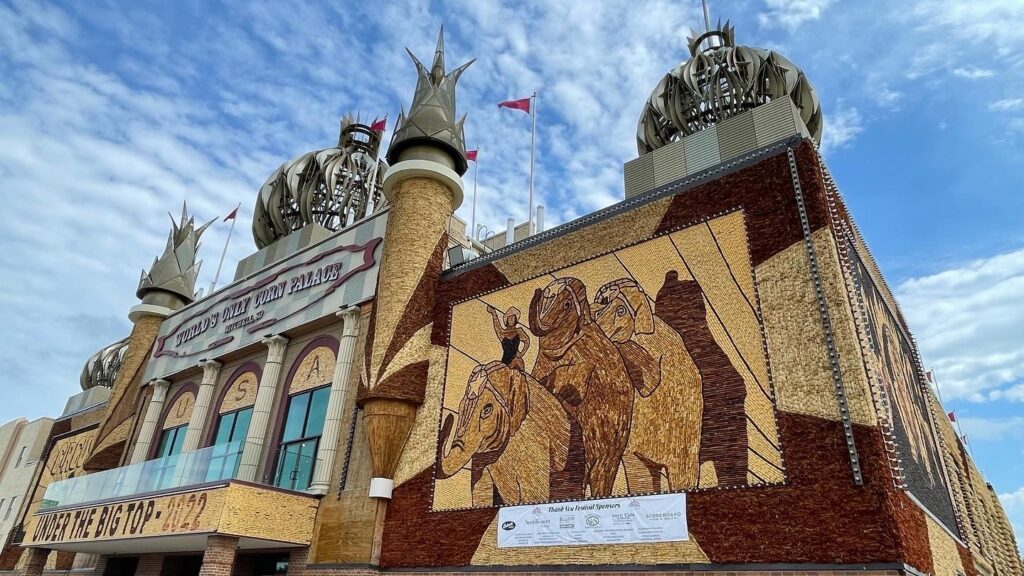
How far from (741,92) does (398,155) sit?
1062cm

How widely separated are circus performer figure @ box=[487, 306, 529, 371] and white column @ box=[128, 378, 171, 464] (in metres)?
16.9

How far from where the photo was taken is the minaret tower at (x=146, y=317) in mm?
27173

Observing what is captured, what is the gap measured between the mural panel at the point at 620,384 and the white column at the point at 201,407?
11.3 metres

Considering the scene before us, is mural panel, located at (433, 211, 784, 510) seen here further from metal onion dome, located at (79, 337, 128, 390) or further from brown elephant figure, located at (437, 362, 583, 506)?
Answer: metal onion dome, located at (79, 337, 128, 390)

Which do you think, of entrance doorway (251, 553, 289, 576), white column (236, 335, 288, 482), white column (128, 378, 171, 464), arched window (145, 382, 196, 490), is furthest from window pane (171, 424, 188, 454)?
entrance doorway (251, 553, 289, 576)

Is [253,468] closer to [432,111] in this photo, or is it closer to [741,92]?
[432,111]

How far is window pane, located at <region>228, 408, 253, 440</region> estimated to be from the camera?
73.0ft

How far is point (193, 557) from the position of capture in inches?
830

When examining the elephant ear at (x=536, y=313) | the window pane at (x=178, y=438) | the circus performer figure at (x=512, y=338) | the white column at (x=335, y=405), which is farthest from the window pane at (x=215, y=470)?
the window pane at (x=178, y=438)

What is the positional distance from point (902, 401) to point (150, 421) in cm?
2624

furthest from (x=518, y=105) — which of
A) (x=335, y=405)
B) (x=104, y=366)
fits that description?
(x=104, y=366)

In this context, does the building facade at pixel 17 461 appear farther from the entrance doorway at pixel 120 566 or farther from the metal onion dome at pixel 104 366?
the entrance doorway at pixel 120 566

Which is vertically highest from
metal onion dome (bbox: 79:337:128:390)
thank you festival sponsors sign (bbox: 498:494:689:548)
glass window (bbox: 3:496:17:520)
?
metal onion dome (bbox: 79:337:128:390)

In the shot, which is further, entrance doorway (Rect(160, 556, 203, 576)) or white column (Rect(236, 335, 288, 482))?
entrance doorway (Rect(160, 556, 203, 576))
